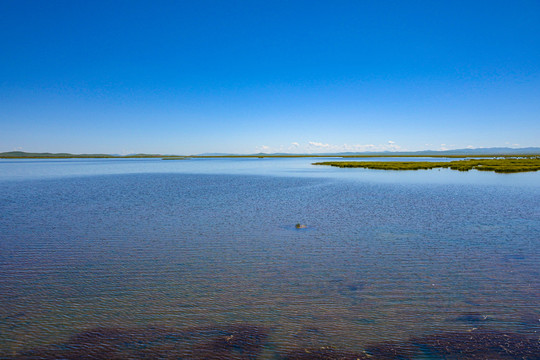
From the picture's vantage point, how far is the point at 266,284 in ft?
36.3

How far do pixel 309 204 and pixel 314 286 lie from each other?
58.4ft

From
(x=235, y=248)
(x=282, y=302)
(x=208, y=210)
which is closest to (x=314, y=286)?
(x=282, y=302)

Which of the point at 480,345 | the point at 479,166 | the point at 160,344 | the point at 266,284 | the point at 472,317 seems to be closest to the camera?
the point at 480,345

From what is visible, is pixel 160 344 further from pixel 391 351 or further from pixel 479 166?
pixel 479 166

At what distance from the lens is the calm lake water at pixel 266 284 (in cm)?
775

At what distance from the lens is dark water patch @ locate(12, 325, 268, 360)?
713 cm

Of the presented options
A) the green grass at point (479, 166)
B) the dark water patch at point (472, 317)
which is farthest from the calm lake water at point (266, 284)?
the green grass at point (479, 166)

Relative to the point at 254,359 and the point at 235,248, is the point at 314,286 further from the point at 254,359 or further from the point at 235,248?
the point at 235,248

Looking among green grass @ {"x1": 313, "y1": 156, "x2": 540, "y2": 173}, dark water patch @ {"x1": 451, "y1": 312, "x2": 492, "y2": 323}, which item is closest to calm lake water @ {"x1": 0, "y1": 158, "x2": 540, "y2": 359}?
dark water patch @ {"x1": 451, "y1": 312, "x2": 492, "y2": 323}

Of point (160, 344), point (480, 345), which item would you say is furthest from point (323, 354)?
point (160, 344)

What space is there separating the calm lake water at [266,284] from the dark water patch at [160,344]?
0.04 m

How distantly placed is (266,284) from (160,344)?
4311mm

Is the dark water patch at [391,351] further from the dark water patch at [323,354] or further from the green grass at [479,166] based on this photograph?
the green grass at [479,166]

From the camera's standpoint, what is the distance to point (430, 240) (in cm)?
1616
